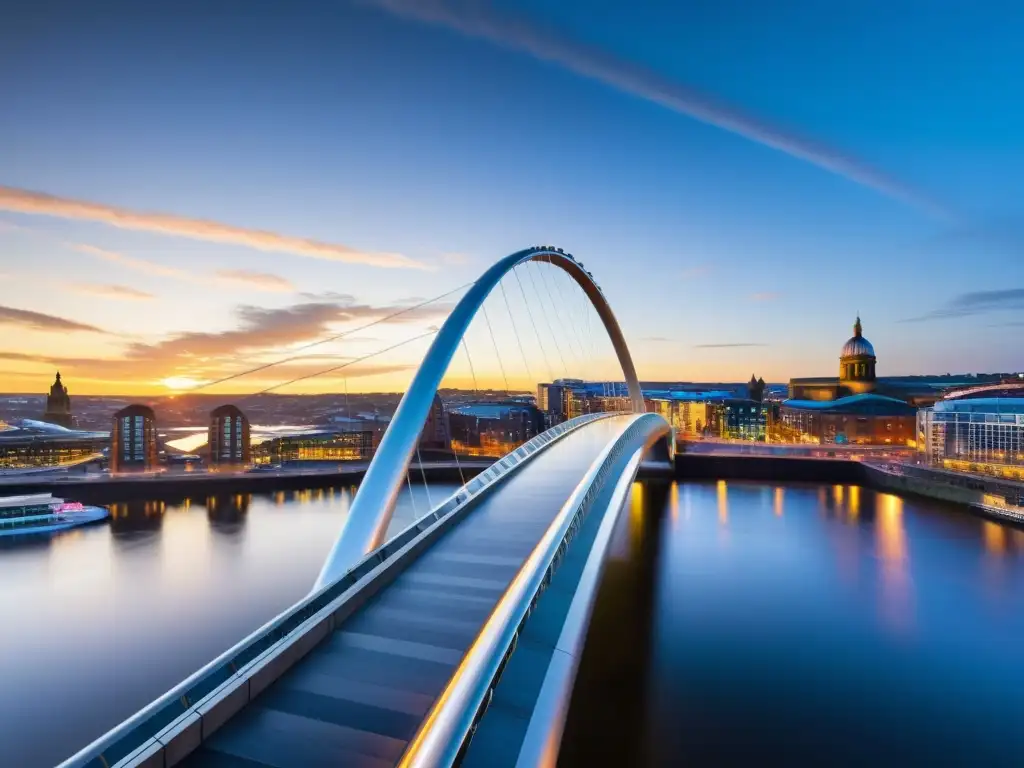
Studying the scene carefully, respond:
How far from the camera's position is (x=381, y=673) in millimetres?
4402

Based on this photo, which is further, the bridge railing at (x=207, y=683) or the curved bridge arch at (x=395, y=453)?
the curved bridge arch at (x=395, y=453)

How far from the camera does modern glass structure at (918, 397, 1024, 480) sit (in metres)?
29.9

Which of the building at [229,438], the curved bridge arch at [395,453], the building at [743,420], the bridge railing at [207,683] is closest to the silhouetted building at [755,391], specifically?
the building at [743,420]

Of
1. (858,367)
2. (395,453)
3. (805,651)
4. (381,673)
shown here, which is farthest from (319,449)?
(858,367)

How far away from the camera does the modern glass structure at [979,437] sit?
29.9 metres

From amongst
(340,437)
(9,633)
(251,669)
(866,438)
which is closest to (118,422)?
(340,437)

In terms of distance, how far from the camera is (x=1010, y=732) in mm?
8523

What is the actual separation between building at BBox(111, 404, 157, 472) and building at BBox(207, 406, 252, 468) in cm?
491

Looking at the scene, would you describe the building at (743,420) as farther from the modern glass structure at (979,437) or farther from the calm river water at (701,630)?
the calm river water at (701,630)

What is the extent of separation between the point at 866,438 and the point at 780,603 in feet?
168

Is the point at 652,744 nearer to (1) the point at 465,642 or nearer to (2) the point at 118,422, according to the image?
(1) the point at 465,642

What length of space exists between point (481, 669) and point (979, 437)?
39.9 m

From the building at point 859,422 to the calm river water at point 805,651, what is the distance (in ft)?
123

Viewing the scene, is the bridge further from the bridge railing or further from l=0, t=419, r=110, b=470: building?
l=0, t=419, r=110, b=470: building
